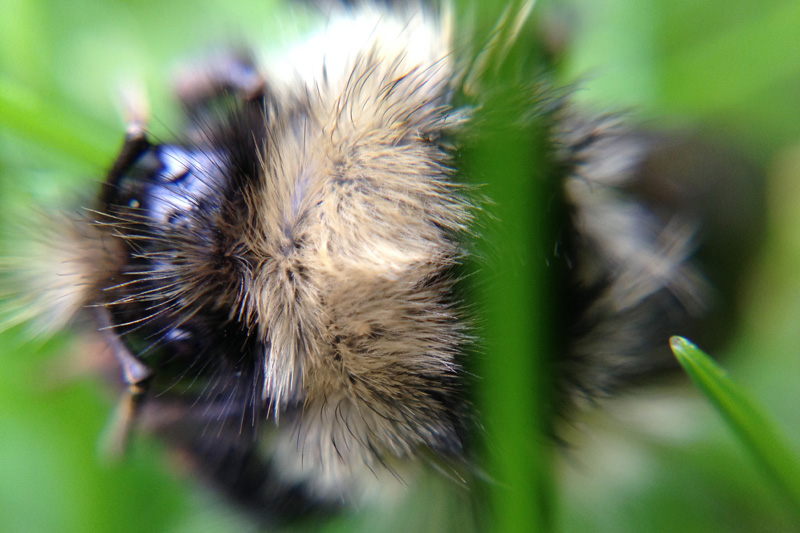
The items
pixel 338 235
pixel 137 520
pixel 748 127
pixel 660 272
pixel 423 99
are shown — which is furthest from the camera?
pixel 748 127

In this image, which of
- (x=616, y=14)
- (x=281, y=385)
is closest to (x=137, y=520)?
(x=281, y=385)

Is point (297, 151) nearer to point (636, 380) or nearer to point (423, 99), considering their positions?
point (423, 99)

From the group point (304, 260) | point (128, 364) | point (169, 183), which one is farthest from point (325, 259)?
point (128, 364)

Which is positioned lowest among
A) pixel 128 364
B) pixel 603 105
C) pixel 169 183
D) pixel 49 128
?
pixel 128 364

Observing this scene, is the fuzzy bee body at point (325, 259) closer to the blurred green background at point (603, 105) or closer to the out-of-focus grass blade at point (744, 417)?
the out-of-focus grass blade at point (744, 417)

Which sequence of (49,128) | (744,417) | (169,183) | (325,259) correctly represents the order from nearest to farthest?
(325,259)
(169,183)
(744,417)
(49,128)

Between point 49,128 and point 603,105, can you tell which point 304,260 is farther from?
point 49,128
